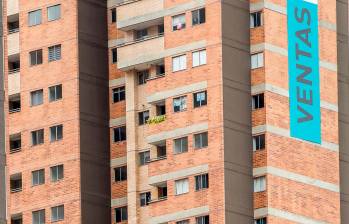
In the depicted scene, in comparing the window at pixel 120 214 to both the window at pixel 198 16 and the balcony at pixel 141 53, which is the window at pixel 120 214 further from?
the window at pixel 198 16

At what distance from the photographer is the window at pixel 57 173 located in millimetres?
162000

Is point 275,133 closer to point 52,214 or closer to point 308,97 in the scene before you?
point 308,97

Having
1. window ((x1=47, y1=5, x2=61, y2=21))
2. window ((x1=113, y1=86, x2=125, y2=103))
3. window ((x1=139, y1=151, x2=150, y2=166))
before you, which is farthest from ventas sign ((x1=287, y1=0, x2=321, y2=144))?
window ((x1=47, y1=5, x2=61, y2=21))

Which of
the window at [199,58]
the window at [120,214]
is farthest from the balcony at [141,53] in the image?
the window at [120,214]

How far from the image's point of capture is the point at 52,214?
161500 mm

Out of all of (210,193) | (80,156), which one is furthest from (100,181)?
(210,193)

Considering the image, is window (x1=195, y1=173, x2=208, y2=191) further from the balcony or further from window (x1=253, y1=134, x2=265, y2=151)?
the balcony

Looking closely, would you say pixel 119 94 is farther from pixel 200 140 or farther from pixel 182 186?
pixel 182 186

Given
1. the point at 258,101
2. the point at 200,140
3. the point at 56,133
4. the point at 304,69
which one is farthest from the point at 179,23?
the point at 56,133

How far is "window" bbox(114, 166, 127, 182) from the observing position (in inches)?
6393

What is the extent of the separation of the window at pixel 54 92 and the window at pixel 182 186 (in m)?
15.3

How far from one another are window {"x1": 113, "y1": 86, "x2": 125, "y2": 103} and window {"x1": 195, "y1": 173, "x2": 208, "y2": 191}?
14336 mm

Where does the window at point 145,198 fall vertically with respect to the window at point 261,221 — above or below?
above

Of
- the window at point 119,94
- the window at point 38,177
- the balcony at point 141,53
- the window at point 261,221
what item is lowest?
the window at point 261,221
